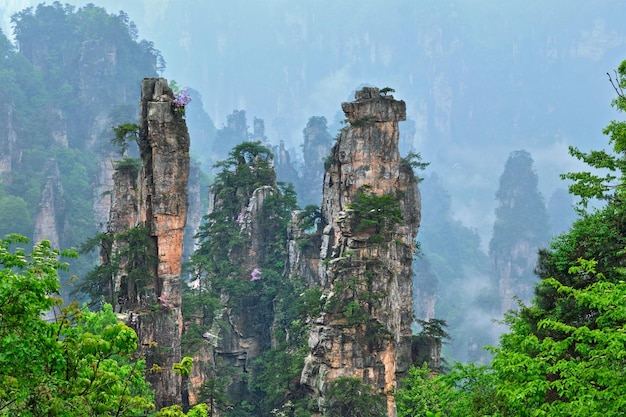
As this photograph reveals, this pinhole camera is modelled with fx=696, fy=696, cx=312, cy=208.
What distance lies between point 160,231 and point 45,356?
677 inches

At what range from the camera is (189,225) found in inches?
2773

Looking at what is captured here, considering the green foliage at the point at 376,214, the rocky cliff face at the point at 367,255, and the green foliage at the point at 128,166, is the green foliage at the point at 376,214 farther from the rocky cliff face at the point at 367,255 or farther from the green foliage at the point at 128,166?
the green foliage at the point at 128,166

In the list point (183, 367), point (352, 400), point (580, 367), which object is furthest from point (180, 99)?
point (580, 367)

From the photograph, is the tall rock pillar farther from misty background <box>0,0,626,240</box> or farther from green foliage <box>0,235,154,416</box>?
misty background <box>0,0,626,240</box>

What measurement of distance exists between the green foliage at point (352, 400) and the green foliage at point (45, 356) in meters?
14.4

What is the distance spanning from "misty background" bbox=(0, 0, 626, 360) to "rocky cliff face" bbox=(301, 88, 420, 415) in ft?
388

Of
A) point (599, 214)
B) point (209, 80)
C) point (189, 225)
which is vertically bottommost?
point (599, 214)

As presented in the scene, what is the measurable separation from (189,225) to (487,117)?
118944mm

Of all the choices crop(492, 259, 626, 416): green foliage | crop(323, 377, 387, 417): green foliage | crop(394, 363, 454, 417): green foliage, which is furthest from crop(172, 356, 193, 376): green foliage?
crop(323, 377, 387, 417): green foliage

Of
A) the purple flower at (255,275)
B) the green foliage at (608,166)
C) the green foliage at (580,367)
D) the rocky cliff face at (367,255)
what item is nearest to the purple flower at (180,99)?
the rocky cliff face at (367,255)

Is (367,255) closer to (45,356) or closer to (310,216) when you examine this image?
(310,216)

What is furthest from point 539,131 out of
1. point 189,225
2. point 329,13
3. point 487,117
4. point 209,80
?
point 189,225

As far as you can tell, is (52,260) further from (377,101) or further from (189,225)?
(189,225)

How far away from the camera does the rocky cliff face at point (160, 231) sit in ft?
83.4
